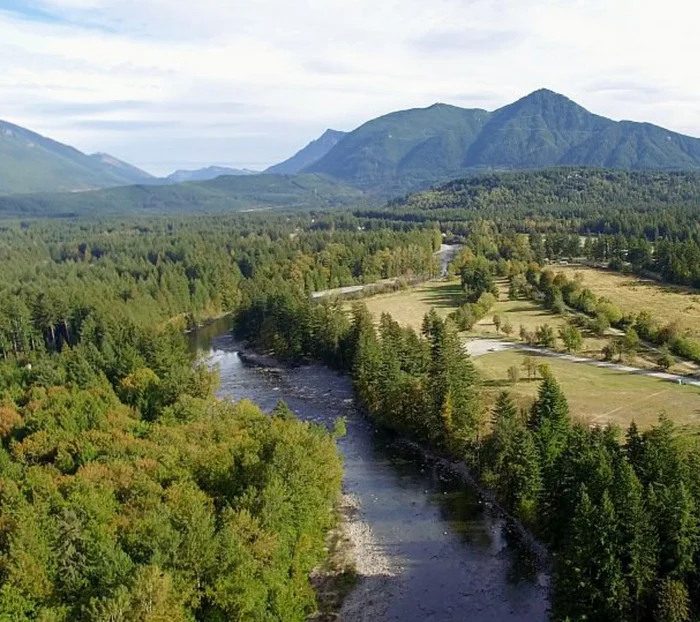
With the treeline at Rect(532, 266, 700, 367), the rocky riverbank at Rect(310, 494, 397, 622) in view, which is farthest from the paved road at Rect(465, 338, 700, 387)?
the rocky riverbank at Rect(310, 494, 397, 622)

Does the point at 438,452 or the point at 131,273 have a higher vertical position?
the point at 131,273

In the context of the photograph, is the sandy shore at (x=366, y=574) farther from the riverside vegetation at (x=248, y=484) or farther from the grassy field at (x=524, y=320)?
the grassy field at (x=524, y=320)

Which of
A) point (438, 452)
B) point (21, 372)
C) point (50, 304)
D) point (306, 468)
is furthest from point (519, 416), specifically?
point (50, 304)

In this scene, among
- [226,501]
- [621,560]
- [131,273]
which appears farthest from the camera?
[131,273]

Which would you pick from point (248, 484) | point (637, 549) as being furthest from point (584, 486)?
point (248, 484)

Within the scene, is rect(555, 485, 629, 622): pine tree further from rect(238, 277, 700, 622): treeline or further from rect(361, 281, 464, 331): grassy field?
rect(361, 281, 464, 331): grassy field

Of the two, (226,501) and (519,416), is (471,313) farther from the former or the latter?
(226,501)

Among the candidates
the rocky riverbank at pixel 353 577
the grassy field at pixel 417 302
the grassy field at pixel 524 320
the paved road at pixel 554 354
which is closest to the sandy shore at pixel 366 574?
the rocky riverbank at pixel 353 577

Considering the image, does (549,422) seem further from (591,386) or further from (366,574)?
(591,386)
